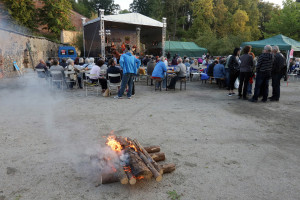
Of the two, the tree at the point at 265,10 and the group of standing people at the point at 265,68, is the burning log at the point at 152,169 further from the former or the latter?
the tree at the point at 265,10

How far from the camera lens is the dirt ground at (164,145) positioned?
91.6 inches

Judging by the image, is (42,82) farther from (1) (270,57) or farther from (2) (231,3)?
(2) (231,3)

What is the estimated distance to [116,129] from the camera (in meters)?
4.21

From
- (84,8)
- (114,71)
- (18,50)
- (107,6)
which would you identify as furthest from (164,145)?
(84,8)

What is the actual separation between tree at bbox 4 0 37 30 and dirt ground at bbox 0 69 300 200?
21081mm

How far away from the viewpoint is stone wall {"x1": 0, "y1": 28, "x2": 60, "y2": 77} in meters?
12.3

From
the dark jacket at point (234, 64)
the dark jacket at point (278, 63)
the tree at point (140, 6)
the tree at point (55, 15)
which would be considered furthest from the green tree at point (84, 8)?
the dark jacket at point (278, 63)

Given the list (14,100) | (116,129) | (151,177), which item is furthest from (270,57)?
(14,100)

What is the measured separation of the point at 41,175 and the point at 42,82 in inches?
328

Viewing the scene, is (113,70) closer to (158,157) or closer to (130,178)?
(158,157)

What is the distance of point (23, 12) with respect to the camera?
23656 mm

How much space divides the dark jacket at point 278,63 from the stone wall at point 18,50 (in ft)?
36.3

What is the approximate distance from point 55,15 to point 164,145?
28.5 m

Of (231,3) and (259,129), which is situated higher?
(231,3)
